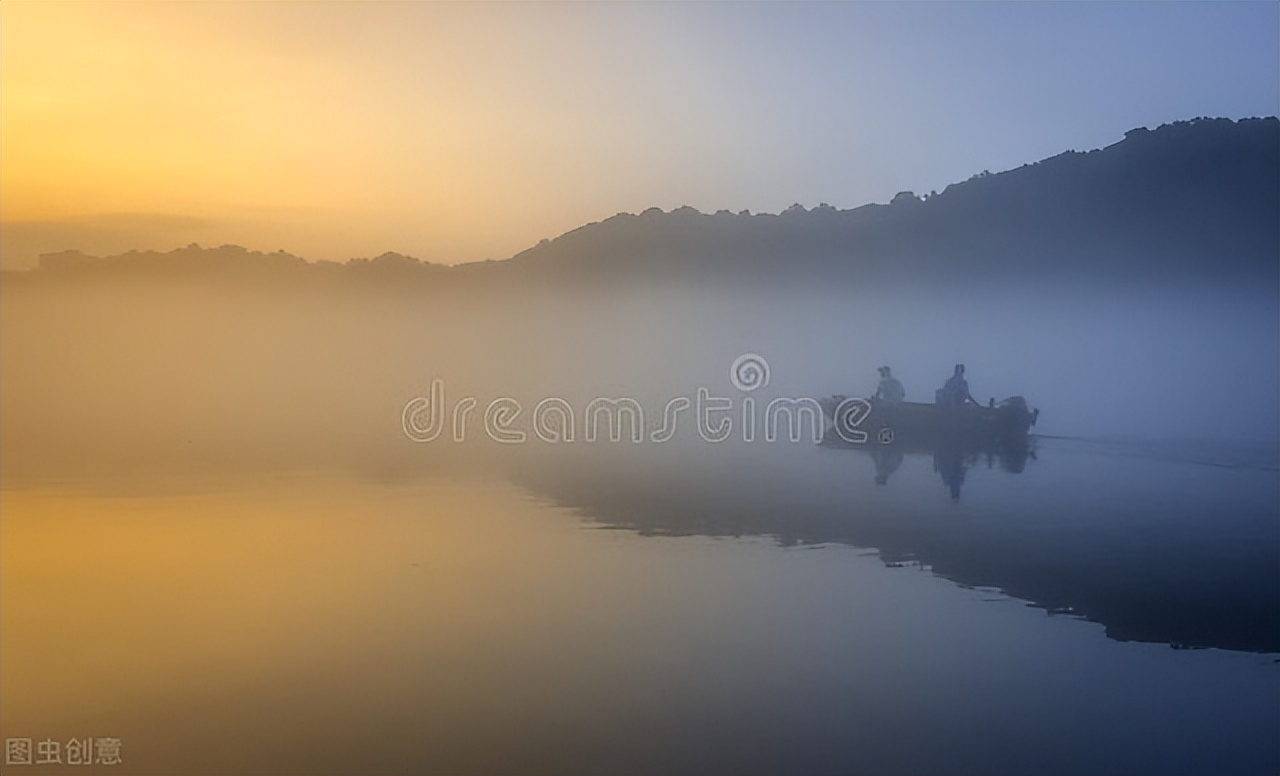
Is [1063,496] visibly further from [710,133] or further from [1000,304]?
[710,133]

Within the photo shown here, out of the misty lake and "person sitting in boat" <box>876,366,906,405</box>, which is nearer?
the misty lake

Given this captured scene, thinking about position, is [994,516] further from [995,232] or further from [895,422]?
[995,232]

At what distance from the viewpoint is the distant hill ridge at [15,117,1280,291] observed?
292 centimetres

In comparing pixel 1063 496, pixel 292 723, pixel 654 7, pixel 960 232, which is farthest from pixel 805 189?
pixel 292 723

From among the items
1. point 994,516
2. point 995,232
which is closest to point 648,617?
point 994,516

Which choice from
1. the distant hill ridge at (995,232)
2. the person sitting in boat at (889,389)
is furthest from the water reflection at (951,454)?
the distant hill ridge at (995,232)

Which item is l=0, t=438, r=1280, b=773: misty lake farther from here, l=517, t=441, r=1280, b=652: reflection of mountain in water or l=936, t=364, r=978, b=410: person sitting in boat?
l=936, t=364, r=978, b=410: person sitting in boat

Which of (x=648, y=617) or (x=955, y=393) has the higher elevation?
(x=955, y=393)

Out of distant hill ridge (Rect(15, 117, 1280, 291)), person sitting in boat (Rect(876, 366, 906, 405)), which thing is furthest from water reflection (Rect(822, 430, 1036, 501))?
distant hill ridge (Rect(15, 117, 1280, 291))

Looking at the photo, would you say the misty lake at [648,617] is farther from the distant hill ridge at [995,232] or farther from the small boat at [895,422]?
the distant hill ridge at [995,232]

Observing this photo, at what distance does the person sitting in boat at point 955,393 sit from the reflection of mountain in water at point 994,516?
0.41 feet

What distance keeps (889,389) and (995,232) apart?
51cm

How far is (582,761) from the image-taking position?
2764mm

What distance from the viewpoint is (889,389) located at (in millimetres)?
2883
